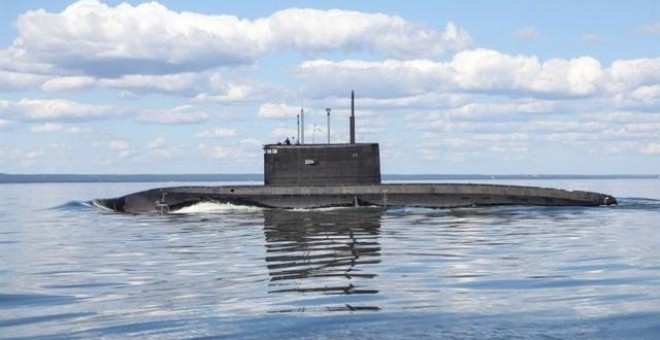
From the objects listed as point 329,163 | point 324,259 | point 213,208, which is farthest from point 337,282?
point 213,208

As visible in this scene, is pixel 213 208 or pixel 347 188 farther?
pixel 213 208

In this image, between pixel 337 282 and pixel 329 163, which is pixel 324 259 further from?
pixel 329 163

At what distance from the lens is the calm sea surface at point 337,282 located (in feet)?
49.0

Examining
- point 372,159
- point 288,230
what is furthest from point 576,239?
point 372,159

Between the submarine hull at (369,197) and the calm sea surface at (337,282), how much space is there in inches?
604

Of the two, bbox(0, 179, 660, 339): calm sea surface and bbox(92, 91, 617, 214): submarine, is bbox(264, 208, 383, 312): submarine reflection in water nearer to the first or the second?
bbox(0, 179, 660, 339): calm sea surface

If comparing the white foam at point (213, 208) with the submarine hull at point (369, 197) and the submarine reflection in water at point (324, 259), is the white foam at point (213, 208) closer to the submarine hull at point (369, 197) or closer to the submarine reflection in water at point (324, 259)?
the submarine hull at point (369, 197)

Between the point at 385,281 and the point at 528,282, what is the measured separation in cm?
324

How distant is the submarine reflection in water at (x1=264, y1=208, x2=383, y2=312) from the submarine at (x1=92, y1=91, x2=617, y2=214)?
32.5ft

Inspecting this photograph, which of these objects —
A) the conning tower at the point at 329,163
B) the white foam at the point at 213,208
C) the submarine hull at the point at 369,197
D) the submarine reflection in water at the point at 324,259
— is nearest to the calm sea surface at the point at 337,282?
the submarine reflection in water at the point at 324,259

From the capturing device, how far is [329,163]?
57781mm

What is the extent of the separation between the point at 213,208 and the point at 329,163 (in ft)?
27.0

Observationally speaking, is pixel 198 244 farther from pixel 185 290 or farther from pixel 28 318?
pixel 28 318

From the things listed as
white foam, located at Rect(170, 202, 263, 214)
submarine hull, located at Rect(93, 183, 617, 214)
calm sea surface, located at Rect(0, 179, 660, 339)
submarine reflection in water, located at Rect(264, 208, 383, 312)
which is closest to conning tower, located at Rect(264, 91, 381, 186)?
submarine hull, located at Rect(93, 183, 617, 214)
